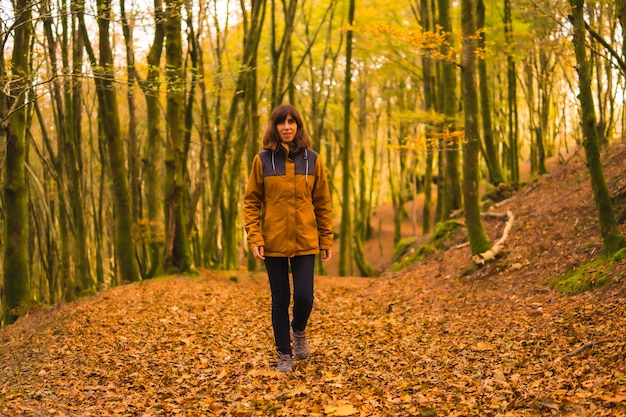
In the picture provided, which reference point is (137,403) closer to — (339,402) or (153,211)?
(339,402)

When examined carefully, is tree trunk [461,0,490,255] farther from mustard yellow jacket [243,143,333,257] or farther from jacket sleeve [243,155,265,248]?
jacket sleeve [243,155,265,248]

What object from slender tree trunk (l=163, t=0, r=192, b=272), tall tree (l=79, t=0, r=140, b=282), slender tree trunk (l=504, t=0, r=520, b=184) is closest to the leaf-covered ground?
slender tree trunk (l=163, t=0, r=192, b=272)

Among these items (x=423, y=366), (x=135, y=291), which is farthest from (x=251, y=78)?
(x=423, y=366)

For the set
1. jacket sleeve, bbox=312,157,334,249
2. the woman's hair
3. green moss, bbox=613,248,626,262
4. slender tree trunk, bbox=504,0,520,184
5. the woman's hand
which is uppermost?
slender tree trunk, bbox=504,0,520,184

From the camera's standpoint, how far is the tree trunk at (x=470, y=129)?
9.50m

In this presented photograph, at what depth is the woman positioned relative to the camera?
4836mm

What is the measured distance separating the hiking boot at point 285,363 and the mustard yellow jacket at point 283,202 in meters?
0.92

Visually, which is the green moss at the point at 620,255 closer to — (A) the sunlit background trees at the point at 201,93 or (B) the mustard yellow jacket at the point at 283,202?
(A) the sunlit background trees at the point at 201,93

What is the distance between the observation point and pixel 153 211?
1354 centimetres

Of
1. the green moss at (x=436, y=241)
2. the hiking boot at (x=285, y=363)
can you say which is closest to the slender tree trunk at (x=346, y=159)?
the green moss at (x=436, y=241)

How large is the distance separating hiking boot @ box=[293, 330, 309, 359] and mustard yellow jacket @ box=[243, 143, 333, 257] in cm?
89

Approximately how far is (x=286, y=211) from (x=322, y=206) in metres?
0.38

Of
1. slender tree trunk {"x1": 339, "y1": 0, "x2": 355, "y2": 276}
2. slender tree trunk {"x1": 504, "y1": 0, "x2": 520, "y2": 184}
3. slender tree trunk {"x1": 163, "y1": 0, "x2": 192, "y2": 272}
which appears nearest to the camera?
slender tree trunk {"x1": 163, "y1": 0, "x2": 192, "y2": 272}

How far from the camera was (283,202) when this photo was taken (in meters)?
4.86
